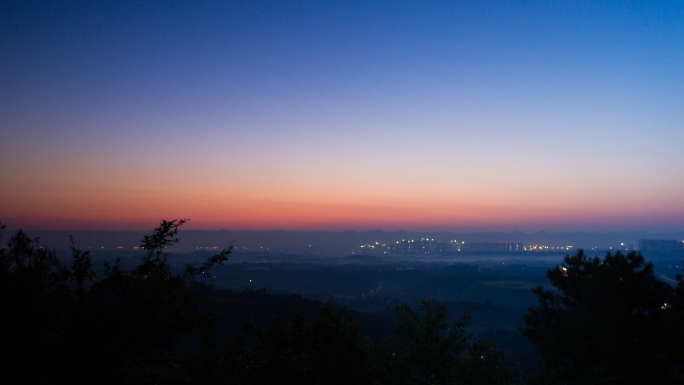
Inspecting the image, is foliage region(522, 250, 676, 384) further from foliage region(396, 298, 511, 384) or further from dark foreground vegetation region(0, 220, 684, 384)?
foliage region(396, 298, 511, 384)

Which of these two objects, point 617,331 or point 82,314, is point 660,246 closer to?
point 617,331

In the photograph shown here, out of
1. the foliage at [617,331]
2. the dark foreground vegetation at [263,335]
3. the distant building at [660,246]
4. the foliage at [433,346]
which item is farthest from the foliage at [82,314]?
the distant building at [660,246]

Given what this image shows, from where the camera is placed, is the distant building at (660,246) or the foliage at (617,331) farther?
the distant building at (660,246)

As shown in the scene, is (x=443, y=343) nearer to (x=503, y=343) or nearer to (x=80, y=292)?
(x=80, y=292)

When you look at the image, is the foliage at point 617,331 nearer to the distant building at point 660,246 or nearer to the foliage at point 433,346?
the foliage at point 433,346

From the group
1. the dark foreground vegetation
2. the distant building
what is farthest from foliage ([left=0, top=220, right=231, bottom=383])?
the distant building

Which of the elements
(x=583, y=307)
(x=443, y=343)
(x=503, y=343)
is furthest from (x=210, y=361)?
(x=503, y=343)
